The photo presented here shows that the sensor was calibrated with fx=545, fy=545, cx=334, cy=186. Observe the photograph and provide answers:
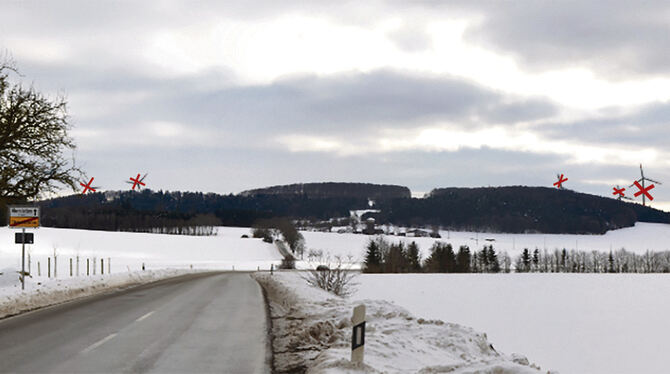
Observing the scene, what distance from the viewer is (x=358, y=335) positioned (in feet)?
27.1

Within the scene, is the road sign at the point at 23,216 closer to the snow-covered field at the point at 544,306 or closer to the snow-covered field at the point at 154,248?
the snow-covered field at the point at 544,306

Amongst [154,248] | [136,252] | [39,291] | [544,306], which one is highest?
[39,291]

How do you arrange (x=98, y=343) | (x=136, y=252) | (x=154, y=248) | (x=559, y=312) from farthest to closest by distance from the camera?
(x=154, y=248), (x=136, y=252), (x=559, y=312), (x=98, y=343)

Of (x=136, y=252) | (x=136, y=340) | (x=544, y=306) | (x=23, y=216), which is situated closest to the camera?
(x=136, y=340)

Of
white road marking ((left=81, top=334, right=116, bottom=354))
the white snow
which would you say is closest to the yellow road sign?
white road marking ((left=81, top=334, right=116, bottom=354))

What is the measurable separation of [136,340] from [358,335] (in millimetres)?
5485

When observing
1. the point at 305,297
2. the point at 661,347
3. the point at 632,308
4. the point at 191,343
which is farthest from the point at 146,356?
the point at 632,308

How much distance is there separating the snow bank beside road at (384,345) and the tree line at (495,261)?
92.4 meters

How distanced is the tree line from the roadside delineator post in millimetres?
99287

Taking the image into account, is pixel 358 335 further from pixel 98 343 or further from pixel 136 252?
pixel 136 252

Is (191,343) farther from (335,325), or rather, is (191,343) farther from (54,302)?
(54,302)

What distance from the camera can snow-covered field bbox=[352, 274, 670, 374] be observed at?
32.9 meters

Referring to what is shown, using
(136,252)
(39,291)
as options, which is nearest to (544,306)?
(39,291)

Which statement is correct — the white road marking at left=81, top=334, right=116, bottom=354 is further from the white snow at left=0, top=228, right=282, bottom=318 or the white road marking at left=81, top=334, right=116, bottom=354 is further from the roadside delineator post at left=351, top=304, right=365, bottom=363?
the white snow at left=0, top=228, right=282, bottom=318
